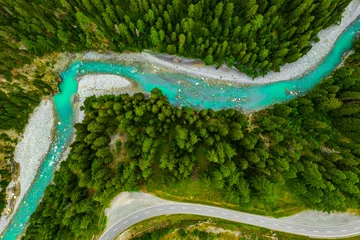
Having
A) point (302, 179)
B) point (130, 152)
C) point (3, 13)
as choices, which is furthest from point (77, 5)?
point (302, 179)

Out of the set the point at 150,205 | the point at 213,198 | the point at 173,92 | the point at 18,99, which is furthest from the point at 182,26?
the point at 18,99

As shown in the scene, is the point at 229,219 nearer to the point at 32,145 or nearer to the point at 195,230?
the point at 195,230

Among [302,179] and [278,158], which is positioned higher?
[278,158]

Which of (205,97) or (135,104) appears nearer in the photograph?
(135,104)

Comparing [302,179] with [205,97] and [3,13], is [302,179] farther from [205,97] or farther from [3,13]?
[3,13]

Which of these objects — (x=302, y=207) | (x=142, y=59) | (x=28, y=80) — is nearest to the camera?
(x=302, y=207)

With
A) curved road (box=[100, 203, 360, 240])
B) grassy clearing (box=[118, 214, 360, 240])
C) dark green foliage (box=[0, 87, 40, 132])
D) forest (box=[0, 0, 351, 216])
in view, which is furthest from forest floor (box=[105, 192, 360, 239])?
forest (box=[0, 0, 351, 216])
